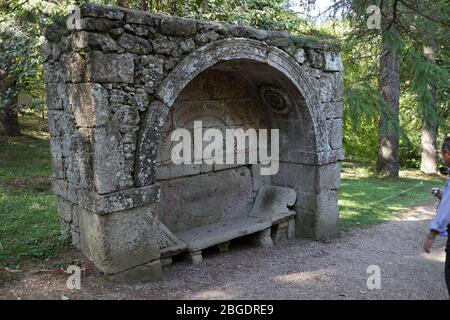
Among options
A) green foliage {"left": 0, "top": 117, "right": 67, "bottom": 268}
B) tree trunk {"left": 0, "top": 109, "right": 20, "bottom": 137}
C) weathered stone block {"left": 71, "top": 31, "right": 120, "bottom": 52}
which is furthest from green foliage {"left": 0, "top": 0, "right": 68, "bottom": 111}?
tree trunk {"left": 0, "top": 109, "right": 20, "bottom": 137}

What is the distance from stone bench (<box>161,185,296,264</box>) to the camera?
5.31m

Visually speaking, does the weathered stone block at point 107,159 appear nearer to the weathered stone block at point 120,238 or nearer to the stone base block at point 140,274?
the weathered stone block at point 120,238

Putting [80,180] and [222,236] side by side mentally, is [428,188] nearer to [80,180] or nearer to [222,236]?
[222,236]

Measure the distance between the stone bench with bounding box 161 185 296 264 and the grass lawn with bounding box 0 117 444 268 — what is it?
1333mm

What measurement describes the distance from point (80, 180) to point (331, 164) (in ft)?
12.6

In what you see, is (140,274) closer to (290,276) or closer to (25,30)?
(290,276)

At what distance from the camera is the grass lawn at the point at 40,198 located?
16.5 feet

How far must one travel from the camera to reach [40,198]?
7.61 meters

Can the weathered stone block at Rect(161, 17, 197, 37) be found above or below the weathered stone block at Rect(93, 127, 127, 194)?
above

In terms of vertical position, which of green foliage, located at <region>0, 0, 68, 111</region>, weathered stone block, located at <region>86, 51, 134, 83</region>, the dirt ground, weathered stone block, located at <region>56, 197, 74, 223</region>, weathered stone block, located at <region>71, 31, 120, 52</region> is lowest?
the dirt ground

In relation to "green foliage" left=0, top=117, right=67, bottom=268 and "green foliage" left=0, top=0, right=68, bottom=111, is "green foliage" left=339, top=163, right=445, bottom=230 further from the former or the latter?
"green foliage" left=0, top=0, right=68, bottom=111

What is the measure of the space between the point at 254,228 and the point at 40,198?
13.4 feet

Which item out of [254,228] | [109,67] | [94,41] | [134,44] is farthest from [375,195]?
[94,41]
